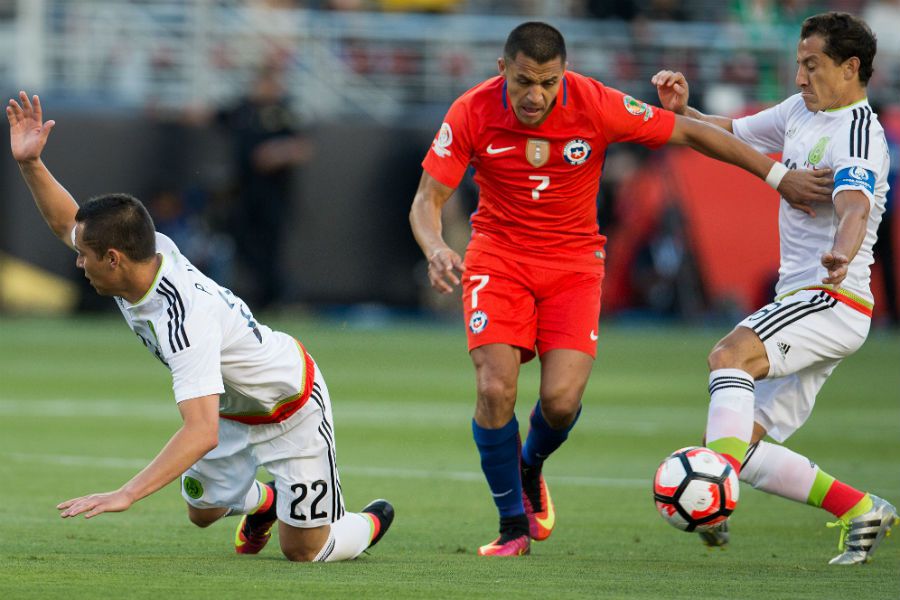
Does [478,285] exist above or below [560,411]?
above

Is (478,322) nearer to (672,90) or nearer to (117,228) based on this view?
(672,90)

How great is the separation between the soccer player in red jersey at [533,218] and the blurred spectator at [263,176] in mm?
13400

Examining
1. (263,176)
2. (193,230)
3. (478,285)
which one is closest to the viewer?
(478,285)

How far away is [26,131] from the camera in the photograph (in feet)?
21.6

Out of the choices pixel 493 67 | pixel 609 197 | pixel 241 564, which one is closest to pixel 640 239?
pixel 609 197

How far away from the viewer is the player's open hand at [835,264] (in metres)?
6.14

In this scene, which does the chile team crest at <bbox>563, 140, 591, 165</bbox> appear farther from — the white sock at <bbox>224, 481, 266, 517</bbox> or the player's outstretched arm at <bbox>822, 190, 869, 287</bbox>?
the white sock at <bbox>224, 481, 266, 517</bbox>

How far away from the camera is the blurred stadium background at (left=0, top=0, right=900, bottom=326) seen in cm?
2144

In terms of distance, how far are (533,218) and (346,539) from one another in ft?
5.98

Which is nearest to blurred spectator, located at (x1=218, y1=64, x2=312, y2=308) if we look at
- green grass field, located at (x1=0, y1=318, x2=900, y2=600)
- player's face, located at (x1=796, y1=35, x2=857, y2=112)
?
green grass field, located at (x1=0, y1=318, x2=900, y2=600)

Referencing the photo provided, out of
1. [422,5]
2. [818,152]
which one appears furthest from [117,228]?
[422,5]

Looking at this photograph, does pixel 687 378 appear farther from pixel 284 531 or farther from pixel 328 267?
pixel 284 531

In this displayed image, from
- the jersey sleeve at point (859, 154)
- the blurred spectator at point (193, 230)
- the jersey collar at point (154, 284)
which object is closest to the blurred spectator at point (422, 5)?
the blurred spectator at point (193, 230)

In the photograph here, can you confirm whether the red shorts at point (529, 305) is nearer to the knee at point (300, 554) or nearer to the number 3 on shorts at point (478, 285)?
the number 3 on shorts at point (478, 285)
